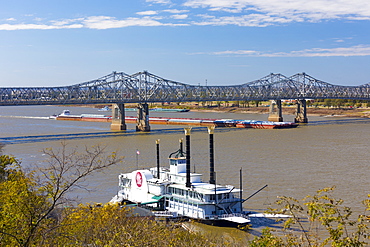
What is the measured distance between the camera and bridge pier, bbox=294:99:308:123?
4306 inches

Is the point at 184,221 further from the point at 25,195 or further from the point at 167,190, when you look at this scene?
the point at 25,195

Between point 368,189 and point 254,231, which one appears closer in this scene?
point 254,231

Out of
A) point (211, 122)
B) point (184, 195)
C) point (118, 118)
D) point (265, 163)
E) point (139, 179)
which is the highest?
point (118, 118)

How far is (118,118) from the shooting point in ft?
297

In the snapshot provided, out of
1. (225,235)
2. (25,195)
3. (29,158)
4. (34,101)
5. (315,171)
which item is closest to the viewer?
(25,195)

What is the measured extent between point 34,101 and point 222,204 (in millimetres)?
65822

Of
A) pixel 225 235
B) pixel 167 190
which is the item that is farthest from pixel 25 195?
pixel 167 190

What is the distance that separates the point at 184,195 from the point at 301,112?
89.5 metres

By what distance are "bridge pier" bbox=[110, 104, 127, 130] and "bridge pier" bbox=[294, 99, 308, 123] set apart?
132 feet

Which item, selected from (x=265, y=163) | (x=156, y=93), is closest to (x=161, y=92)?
(x=156, y=93)

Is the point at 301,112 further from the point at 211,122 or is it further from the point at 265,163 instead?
the point at 265,163

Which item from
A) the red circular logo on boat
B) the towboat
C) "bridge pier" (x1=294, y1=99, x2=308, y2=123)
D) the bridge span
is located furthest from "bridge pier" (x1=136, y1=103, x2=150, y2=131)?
the red circular logo on boat

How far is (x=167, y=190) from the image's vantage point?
27.9m

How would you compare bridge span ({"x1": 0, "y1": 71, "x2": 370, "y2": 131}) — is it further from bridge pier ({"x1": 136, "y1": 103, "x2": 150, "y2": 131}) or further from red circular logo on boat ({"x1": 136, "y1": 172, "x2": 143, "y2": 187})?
red circular logo on boat ({"x1": 136, "y1": 172, "x2": 143, "y2": 187})
